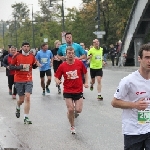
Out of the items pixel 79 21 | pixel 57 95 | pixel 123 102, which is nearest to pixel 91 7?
pixel 79 21

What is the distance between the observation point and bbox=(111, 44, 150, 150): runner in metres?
4.96

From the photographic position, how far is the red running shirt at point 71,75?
31.0 ft

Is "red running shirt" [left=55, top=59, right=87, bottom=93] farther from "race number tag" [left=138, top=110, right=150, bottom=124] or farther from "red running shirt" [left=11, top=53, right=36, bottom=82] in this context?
"race number tag" [left=138, top=110, right=150, bottom=124]

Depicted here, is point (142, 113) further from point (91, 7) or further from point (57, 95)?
point (91, 7)

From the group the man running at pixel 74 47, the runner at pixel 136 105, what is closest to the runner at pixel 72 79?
the man running at pixel 74 47

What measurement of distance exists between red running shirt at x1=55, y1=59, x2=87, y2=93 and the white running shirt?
4403 mm

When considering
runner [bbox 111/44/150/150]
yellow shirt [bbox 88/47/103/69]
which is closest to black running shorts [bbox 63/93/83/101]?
runner [bbox 111/44/150/150]

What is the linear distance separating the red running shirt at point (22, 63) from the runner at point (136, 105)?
613 cm

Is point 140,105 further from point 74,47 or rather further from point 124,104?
point 74,47

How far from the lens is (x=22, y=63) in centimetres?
1113

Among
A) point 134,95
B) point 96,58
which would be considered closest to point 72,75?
point 134,95

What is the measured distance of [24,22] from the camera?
88000 mm

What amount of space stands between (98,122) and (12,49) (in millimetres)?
6244

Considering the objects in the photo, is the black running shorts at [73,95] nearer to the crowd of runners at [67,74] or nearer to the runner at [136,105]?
the crowd of runners at [67,74]
